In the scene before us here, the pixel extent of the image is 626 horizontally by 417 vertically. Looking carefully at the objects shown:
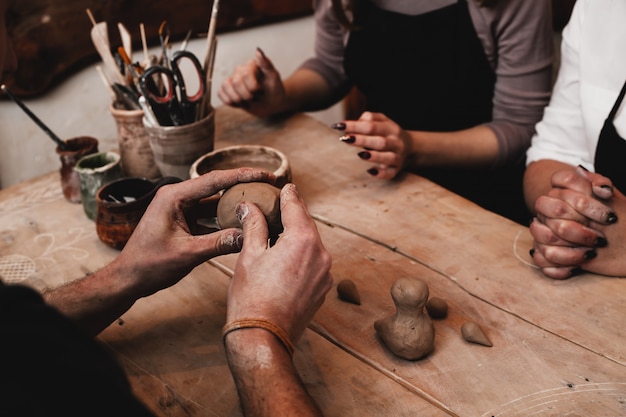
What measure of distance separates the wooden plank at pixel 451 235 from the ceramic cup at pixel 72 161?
A: 14.8 inches

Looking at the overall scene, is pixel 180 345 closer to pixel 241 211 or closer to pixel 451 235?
pixel 241 211

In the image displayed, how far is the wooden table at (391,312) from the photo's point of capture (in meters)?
0.84

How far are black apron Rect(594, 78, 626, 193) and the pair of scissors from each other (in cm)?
91

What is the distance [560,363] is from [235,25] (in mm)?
2245

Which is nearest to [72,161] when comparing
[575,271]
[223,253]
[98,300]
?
[98,300]

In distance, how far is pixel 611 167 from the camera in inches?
48.5

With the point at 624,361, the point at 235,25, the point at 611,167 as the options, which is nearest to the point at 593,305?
the point at 624,361

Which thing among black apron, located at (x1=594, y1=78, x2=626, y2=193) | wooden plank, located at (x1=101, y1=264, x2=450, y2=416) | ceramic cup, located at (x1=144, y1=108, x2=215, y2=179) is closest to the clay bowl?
ceramic cup, located at (x1=144, y1=108, x2=215, y2=179)

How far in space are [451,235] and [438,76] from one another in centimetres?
75

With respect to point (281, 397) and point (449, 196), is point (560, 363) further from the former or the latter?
point (449, 196)

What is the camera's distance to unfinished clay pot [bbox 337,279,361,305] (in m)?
1.02

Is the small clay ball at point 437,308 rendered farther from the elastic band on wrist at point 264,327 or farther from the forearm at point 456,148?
the forearm at point 456,148

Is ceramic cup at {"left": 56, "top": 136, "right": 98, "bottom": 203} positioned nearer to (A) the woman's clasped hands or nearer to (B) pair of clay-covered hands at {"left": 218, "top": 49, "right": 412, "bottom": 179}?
(B) pair of clay-covered hands at {"left": 218, "top": 49, "right": 412, "bottom": 179}

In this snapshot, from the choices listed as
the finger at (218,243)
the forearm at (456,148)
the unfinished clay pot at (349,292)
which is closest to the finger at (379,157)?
the forearm at (456,148)
